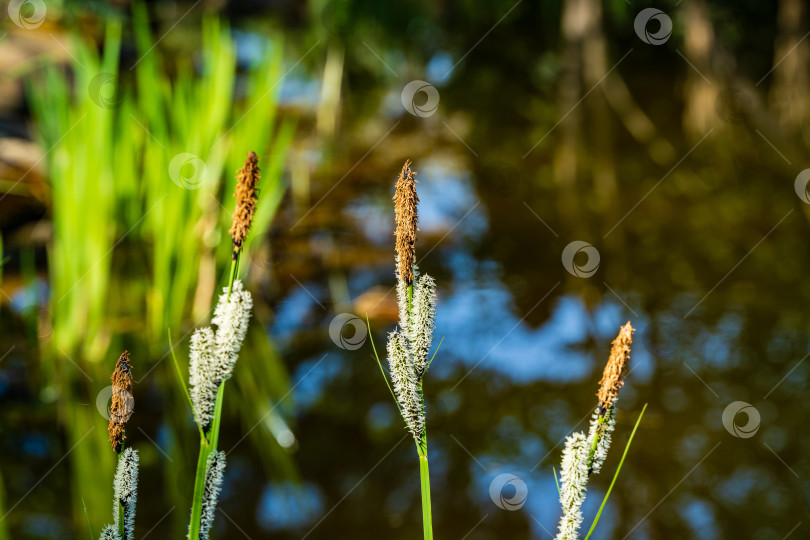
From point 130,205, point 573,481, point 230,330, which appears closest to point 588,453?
point 573,481

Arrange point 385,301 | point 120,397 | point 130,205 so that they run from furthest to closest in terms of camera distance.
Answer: point 385,301
point 130,205
point 120,397

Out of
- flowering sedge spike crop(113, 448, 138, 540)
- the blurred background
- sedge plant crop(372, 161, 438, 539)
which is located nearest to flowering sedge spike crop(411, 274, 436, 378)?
sedge plant crop(372, 161, 438, 539)

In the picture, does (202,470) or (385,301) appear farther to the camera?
(385,301)

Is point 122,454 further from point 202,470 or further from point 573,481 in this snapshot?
point 573,481

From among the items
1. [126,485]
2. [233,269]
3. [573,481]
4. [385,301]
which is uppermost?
[385,301]

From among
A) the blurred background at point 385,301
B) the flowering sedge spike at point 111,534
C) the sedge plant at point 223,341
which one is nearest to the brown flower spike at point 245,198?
the sedge plant at point 223,341

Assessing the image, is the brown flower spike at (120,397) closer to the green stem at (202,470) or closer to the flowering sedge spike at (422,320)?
the green stem at (202,470)
